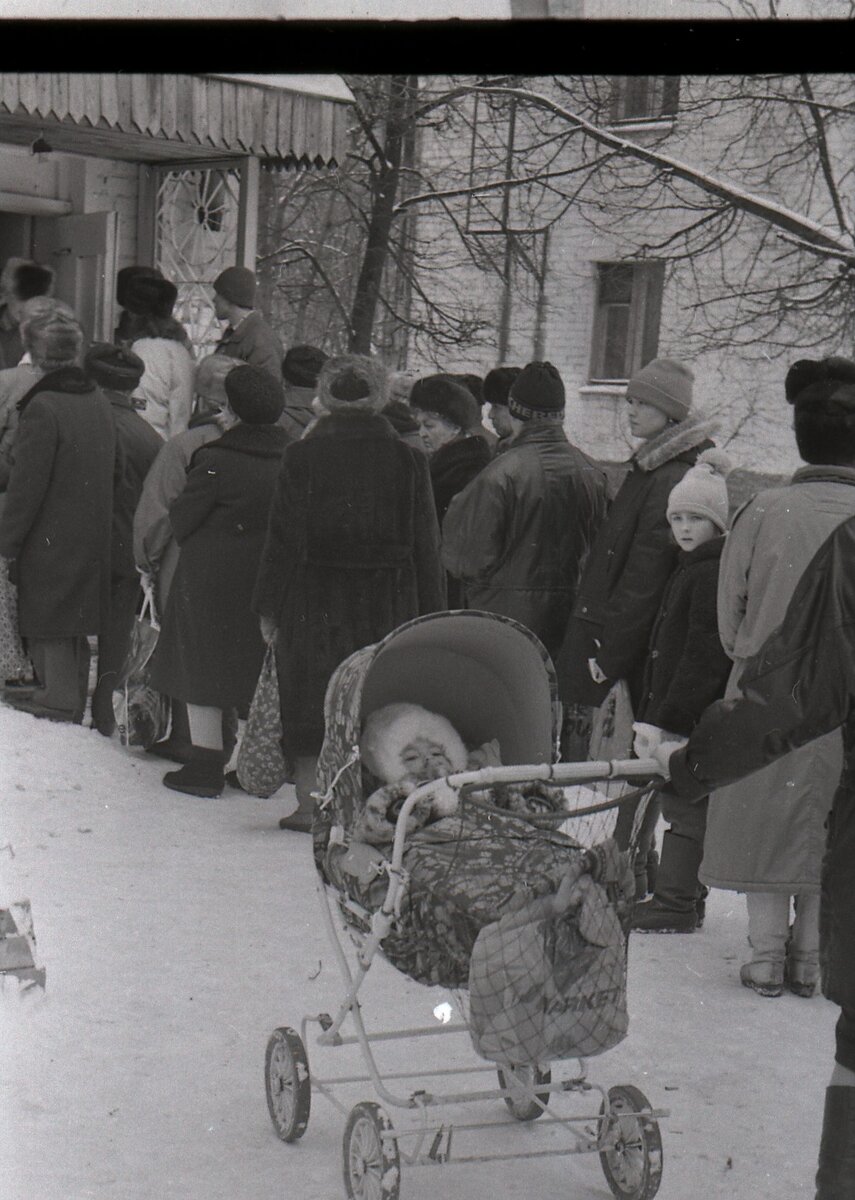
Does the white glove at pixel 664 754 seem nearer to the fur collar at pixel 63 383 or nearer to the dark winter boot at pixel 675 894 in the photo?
the dark winter boot at pixel 675 894

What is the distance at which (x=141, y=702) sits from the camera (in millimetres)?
5520

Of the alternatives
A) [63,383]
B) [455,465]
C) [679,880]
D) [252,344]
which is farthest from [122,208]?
[679,880]

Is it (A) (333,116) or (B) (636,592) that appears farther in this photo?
(A) (333,116)

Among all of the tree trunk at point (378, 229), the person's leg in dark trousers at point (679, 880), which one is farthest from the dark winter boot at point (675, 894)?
the tree trunk at point (378, 229)

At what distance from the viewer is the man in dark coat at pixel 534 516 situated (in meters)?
4.88

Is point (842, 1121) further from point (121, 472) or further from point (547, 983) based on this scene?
point (121, 472)

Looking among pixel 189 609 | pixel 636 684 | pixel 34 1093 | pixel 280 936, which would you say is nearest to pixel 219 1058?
pixel 34 1093

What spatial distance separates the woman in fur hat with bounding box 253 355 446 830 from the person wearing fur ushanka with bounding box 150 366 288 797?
33 cm

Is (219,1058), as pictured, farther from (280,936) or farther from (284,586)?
(284,586)

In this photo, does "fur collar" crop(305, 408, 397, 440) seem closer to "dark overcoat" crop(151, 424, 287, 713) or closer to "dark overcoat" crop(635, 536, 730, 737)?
"dark overcoat" crop(151, 424, 287, 713)

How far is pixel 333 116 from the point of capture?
18.8 feet

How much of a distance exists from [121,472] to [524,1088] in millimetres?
3322

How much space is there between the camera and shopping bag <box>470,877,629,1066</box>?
2598 millimetres

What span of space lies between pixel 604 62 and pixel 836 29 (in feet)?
0.99
